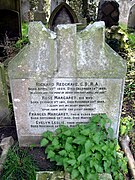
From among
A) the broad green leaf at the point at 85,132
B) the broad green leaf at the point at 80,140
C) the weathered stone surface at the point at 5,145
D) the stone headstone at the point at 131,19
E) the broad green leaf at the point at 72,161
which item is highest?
the stone headstone at the point at 131,19

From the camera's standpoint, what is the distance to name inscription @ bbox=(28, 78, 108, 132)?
288cm

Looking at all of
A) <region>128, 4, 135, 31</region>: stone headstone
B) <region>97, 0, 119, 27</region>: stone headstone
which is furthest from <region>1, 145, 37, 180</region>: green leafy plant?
<region>128, 4, 135, 31</region>: stone headstone

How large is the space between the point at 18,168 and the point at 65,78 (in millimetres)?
1162

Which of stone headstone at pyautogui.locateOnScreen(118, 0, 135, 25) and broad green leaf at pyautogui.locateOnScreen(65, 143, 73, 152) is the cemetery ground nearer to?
broad green leaf at pyautogui.locateOnScreen(65, 143, 73, 152)

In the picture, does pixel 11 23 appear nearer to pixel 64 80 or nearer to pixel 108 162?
pixel 64 80

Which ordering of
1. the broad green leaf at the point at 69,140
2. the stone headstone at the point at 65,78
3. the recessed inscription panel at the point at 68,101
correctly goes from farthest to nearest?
the recessed inscription panel at the point at 68,101 < the broad green leaf at the point at 69,140 < the stone headstone at the point at 65,78

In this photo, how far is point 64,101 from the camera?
3.01m

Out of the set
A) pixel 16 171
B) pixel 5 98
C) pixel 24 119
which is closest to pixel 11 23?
pixel 5 98

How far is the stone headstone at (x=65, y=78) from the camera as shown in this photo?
2.65 meters

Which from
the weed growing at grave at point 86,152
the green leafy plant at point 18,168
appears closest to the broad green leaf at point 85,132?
the weed growing at grave at point 86,152

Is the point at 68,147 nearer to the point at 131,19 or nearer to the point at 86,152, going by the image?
the point at 86,152

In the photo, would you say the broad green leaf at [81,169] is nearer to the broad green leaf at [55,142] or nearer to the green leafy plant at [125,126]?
the broad green leaf at [55,142]

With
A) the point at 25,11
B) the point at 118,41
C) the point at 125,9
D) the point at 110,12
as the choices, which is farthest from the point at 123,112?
the point at 25,11

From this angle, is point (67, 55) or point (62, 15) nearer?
point (67, 55)
